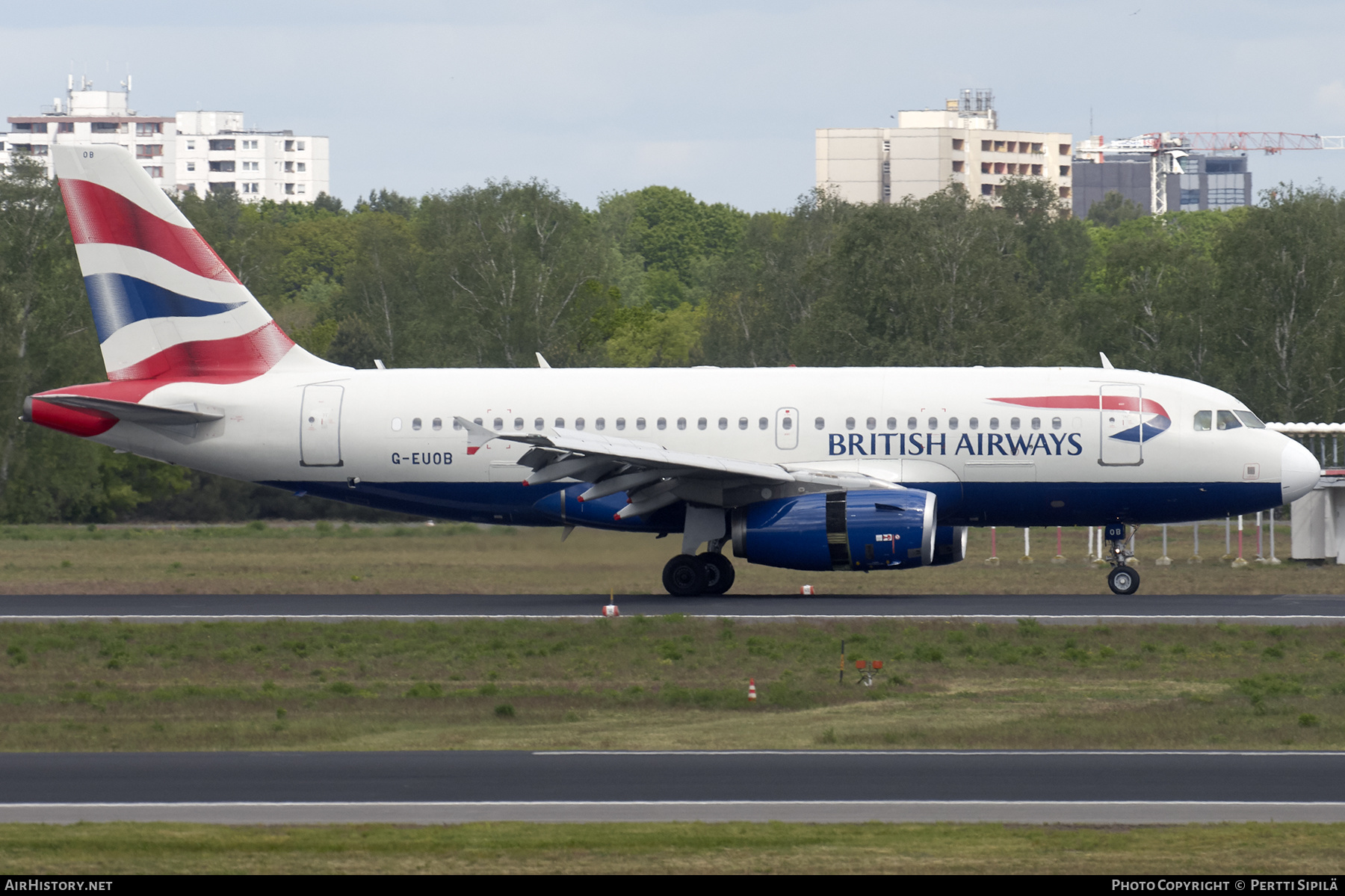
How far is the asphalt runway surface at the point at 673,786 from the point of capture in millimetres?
13383

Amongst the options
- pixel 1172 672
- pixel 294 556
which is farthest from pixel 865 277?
pixel 1172 672

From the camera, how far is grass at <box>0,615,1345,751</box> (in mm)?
17688

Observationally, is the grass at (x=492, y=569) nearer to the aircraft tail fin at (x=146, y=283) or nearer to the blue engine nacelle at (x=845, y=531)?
the blue engine nacelle at (x=845, y=531)

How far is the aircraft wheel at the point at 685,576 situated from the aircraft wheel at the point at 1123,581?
7.51 m

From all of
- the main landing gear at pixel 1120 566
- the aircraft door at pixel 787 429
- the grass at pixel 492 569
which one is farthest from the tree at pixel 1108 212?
the aircraft door at pixel 787 429

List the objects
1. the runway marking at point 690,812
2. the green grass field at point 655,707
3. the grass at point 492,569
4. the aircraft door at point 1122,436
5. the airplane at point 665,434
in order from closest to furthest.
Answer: the green grass field at point 655,707
the runway marking at point 690,812
the airplane at point 665,434
the aircraft door at point 1122,436
the grass at point 492,569

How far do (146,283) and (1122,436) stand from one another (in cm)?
1847

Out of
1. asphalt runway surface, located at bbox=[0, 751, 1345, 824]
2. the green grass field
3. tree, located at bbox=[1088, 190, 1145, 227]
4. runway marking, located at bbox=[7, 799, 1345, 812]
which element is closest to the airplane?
the green grass field

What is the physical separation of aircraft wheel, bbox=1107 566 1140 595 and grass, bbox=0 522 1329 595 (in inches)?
37.8

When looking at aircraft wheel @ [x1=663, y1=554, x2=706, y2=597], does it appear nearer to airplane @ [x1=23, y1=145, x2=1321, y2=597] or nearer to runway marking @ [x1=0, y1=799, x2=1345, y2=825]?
airplane @ [x1=23, y1=145, x2=1321, y2=597]

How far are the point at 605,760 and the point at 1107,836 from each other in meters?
5.22

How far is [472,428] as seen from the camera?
90.9ft

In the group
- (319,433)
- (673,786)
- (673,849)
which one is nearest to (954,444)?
(319,433)
